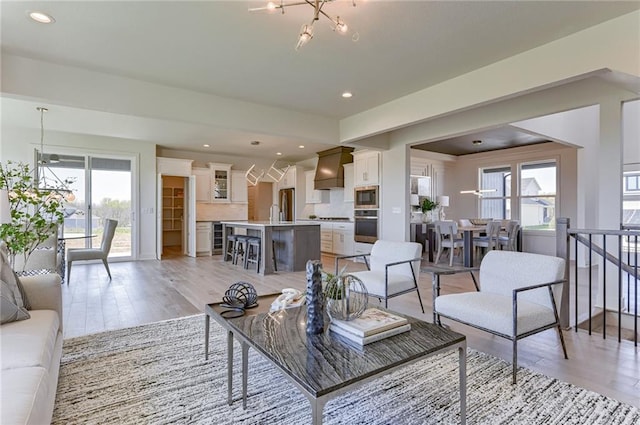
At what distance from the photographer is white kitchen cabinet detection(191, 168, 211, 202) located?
8.50 metres

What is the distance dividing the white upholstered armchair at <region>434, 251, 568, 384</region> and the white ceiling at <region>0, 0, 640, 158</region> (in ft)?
6.54

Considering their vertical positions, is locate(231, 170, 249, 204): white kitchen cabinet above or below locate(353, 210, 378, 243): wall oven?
above

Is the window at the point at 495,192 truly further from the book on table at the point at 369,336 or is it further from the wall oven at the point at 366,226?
the book on table at the point at 369,336

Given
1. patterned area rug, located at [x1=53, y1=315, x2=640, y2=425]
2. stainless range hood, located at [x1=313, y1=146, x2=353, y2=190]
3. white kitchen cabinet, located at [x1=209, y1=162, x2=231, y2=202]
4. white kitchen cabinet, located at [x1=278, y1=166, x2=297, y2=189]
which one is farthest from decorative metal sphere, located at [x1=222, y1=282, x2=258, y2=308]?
white kitchen cabinet, located at [x1=278, y1=166, x2=297, y2=189]

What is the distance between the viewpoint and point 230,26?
2746 mm

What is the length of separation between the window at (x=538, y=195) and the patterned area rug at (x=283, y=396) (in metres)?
6.79

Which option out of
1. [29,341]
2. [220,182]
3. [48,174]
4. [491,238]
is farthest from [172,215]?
[29,341]

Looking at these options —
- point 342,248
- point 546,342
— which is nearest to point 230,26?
point 546,342

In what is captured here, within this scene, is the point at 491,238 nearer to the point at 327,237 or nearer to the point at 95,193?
the point at 327,237

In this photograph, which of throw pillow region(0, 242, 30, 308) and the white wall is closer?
throw pillow region(0, 242, 30, 308)

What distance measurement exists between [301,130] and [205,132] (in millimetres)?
2375

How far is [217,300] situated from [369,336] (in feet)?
9.36

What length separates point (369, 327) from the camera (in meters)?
1.61

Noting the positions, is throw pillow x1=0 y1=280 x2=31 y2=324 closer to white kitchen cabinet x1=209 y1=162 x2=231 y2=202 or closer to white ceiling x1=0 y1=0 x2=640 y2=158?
white ceiling x1=0 y1=0 x2=640 y2=158
